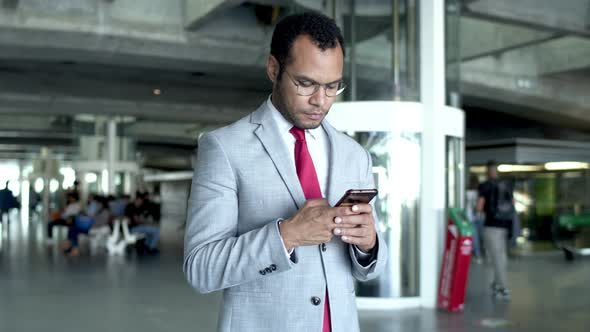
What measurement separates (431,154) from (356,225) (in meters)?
6.61

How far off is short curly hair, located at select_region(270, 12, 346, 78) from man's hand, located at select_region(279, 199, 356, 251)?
0.41 metres

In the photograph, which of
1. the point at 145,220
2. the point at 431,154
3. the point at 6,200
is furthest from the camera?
the point at 6,200

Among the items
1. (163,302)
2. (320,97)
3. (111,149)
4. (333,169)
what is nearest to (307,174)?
(333,169)

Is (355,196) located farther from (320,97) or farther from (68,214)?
(68,214)

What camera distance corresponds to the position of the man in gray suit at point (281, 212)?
149 cm

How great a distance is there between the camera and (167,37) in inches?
489

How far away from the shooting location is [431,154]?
7.87 metres

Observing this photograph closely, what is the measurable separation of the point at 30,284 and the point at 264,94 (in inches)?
427

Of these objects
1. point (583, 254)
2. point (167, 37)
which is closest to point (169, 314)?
point (167, 37)

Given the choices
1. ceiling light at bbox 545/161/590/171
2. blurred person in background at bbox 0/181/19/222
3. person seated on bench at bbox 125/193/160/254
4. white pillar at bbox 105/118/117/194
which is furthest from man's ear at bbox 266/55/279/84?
white pillar at bbox 105/118/117/194

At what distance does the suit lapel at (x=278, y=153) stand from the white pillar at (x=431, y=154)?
6440mm

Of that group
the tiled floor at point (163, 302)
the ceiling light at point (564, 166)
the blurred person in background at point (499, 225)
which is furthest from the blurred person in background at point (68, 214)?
the ceiling light at point (564, 166)

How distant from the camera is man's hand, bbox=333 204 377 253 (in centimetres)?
142

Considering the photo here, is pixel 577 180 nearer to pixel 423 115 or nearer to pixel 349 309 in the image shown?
pixel 423 115
